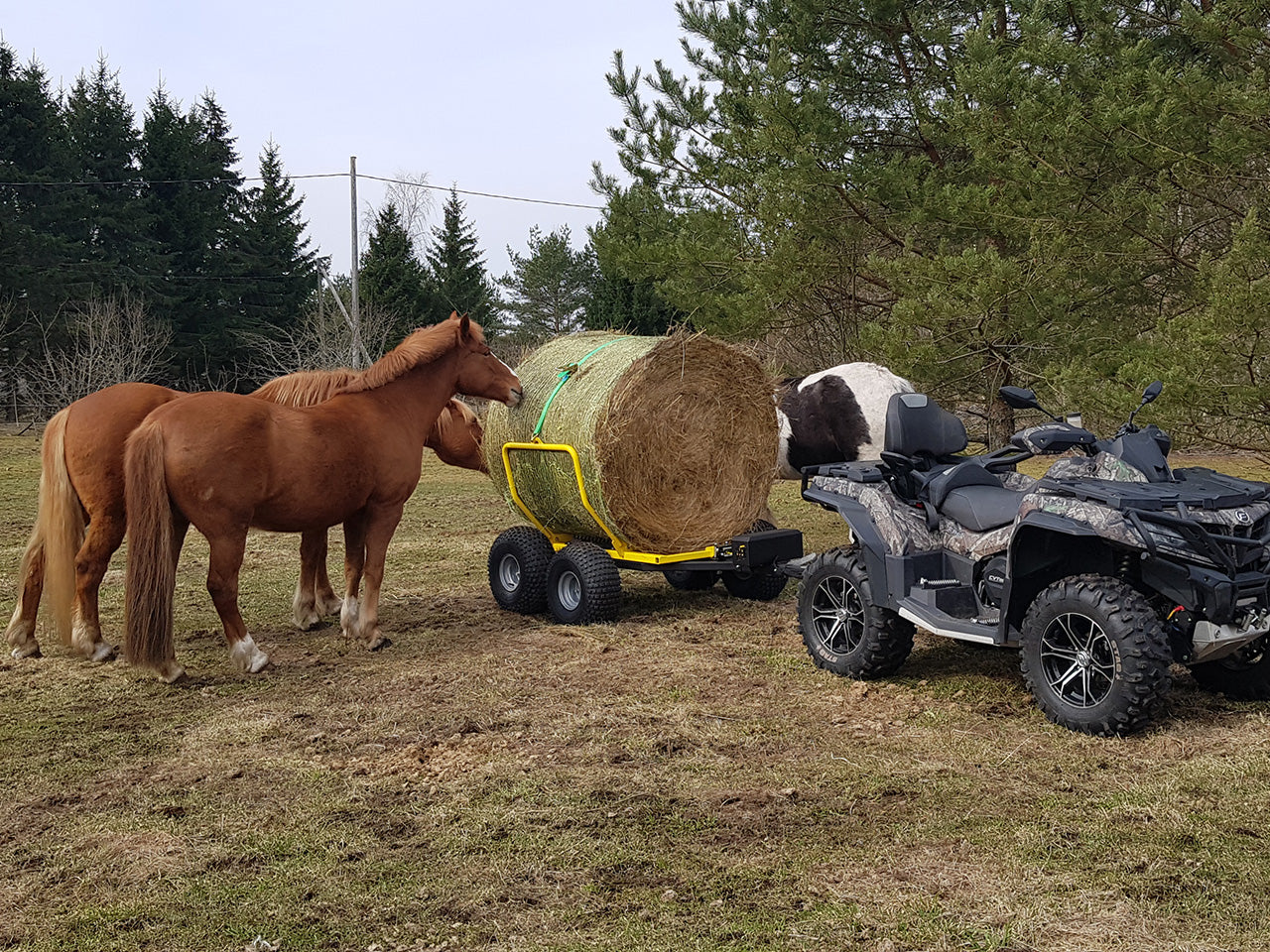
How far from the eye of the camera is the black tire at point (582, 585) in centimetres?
745

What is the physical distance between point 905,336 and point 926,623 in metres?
4.92

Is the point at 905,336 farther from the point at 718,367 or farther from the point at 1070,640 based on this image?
the point at 1070,640

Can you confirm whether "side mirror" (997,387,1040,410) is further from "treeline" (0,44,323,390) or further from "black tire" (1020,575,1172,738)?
"treeline" (0,44,323,390)

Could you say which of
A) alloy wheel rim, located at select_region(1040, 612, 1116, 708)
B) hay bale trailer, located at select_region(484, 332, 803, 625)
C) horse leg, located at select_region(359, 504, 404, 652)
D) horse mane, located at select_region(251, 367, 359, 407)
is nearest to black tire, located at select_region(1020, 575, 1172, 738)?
alloy wheel rim, located at select_region(1040, 612, 1116, 708)

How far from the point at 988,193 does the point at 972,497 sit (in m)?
4.84

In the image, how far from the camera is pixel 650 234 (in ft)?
41.4

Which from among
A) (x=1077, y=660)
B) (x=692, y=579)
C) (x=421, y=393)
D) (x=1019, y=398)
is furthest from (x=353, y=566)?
(x=1077, y=660)

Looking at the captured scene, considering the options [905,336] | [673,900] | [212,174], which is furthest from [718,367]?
[212,174]

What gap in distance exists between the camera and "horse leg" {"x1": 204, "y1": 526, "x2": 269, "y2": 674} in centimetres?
615

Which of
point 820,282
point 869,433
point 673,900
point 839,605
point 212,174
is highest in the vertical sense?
point 212,174

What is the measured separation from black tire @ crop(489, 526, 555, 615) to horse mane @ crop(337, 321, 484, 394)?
151 centimetres

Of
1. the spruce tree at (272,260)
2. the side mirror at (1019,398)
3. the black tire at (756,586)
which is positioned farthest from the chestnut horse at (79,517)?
the spruce tree at (272,260)

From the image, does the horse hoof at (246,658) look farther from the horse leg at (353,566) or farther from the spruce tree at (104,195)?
the spruce tree at (104,195)

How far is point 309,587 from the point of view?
7.64 meters
